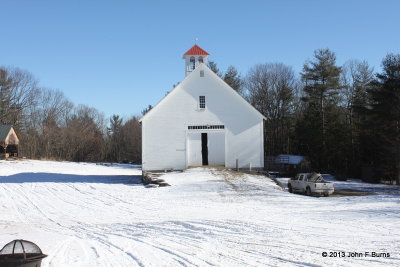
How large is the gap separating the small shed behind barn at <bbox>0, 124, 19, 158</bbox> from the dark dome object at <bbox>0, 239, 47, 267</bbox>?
4502cm

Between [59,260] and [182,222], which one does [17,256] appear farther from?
[182,222]

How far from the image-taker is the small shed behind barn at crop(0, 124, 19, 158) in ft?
156

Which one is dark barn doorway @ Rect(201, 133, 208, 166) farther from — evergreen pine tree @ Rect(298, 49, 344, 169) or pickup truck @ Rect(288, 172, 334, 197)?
evergreen pine tree @ Rect(298, 49, 344, 169)

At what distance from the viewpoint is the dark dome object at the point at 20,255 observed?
602cm

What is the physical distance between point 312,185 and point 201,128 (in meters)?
9.02

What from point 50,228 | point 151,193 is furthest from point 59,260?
point 151,193

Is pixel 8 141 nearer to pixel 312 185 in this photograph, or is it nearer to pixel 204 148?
pixel 204 148

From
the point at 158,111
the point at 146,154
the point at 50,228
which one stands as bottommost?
the point at 50,228

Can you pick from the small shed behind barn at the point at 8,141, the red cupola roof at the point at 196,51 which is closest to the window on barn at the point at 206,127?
the red cupola roof at the point at 196,51

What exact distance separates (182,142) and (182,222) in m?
15.8

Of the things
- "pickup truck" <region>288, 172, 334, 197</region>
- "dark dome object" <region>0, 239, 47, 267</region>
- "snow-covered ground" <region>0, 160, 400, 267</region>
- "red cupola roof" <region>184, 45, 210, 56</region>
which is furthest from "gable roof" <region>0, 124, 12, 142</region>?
"dark dome object" <region>0, 239, 47, 267</region>

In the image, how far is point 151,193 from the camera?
19.6 metres

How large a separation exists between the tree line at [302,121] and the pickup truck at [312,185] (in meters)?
11.8

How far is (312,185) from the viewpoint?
21703mm
